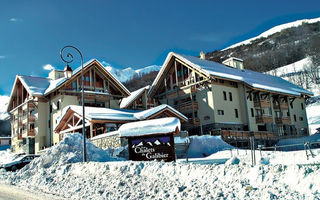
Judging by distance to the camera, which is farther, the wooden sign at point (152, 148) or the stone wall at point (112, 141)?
the stone wall at point (112, 141)

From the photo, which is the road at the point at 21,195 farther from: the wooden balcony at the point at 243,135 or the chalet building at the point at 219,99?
the chalet building at the point at 219,99

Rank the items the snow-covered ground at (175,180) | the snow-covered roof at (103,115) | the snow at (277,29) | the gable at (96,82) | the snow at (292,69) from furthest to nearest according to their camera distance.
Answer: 1. the snow at (277,29)
2. the snow at (292,69)
3. the gable at (96,82)
4. the snow-covered roof at (103,115)
5. the snow-covered ground at (175,180)

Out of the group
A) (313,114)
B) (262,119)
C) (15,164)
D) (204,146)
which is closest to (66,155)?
(15,164)

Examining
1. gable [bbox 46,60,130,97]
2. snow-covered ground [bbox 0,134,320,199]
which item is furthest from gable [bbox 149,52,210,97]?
snow-covered ground [bbox 0,134,320,199]

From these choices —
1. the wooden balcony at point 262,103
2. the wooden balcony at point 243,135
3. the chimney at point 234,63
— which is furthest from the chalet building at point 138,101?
the wooden balcony at point 262,103

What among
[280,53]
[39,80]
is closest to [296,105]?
[39,80]

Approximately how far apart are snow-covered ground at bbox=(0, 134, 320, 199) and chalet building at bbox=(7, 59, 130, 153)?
23026mm

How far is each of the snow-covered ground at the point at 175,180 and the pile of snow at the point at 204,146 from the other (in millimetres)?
13767

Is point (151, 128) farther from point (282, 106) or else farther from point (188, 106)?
point (282, 106)

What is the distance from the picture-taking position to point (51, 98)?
41281 millimetres

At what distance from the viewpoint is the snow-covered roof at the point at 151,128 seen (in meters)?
15.6

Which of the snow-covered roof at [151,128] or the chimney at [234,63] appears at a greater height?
the chimney at [234,63]

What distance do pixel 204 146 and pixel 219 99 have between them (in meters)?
11.0

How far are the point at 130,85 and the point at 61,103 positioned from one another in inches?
3543
